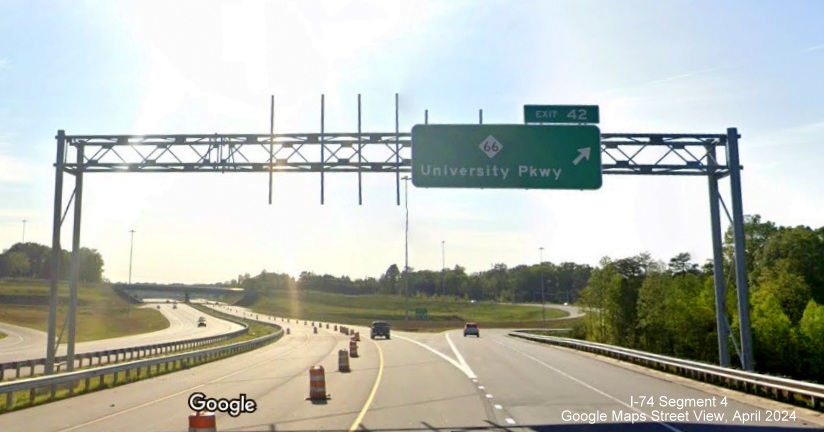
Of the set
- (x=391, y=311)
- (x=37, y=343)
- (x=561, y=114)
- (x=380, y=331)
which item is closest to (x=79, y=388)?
(x=561, y=114)

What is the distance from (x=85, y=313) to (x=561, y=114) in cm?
10429

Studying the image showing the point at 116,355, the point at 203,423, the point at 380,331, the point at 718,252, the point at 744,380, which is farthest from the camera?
the point at 380,331

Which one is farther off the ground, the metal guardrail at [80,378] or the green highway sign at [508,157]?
the green highway sign at [508,157]

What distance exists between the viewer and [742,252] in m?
24.5

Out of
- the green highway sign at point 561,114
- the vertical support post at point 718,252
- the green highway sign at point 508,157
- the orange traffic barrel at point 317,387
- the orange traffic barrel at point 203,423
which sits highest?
the green highway sign at point 561,114

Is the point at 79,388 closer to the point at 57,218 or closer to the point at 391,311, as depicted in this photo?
the point at 57,218

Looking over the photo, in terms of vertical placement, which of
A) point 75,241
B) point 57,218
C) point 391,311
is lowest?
point 391,311

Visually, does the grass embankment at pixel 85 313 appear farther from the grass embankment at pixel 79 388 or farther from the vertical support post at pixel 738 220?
the vertical support post at pixel 738 220

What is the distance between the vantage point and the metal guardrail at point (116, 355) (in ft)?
92.3

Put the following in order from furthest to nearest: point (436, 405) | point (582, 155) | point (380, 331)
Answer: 1. point (380, 331)
2. point (582, 155)
3. point (436, 405)

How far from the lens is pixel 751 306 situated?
7606 centimetres

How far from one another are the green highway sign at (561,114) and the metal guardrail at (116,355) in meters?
18.4

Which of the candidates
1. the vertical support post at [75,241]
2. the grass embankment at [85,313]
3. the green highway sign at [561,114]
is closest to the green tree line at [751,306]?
the green highway sign at [561,114]

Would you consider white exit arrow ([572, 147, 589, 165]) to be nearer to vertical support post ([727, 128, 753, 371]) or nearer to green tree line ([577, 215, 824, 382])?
vertical support post ([727, 128, 753, 371])
